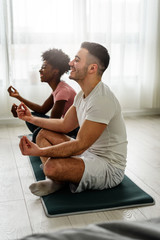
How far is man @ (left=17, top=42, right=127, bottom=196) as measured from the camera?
2.07 metres

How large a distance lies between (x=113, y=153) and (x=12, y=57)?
2436 millimetres

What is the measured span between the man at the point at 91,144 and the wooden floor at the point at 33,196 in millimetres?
189

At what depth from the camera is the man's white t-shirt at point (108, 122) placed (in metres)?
2.10

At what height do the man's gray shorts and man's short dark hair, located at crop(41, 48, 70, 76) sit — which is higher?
man's short dark hair, located at crop(41, 48, 70, 76)

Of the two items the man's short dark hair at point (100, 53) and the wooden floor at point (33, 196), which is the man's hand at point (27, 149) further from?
the man's short dark hair at point (100, 53)

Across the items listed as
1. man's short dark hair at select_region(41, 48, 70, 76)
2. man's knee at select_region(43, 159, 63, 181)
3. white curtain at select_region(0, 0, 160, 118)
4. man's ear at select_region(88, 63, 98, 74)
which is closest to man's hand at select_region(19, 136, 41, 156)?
A: man's knee at select_region(43, 159, 63, 181)

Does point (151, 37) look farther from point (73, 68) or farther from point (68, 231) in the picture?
point (68, 231)

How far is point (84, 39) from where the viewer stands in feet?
14.2

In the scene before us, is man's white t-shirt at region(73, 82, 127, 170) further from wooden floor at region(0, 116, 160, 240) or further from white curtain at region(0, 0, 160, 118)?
white curtain at region(0, 0, 160, 118)

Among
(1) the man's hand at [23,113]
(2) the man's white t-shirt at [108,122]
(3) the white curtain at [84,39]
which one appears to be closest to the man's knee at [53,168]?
(2) the man's white t-shirt at [108,122]

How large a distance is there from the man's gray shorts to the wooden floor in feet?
0.80

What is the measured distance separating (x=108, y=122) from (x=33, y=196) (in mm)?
731

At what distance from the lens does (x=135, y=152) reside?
3.20m

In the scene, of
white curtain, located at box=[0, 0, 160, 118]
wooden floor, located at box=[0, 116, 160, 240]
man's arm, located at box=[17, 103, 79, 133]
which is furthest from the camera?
white curtain, located at box=[0, 0, 160, 118]
